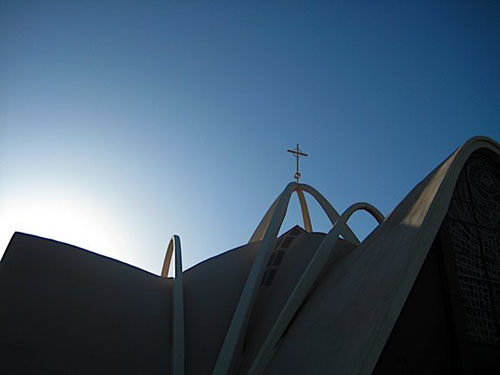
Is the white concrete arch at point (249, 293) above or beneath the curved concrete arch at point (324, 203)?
beneath

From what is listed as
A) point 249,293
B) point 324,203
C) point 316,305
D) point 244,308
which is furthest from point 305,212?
point 316,305

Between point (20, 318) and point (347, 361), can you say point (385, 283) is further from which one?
point (20, 318)

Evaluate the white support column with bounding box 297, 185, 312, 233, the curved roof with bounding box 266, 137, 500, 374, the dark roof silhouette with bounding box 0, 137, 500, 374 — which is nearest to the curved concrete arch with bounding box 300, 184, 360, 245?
the white support column with bounding box 297, 185, 312, 233

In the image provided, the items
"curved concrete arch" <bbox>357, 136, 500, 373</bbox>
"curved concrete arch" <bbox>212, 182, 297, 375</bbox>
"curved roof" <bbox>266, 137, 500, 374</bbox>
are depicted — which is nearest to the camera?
"curved concrete arch" <bbox>357, 136, 500, 373</bbox>

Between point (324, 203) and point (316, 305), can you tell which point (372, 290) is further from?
point (324, 203)

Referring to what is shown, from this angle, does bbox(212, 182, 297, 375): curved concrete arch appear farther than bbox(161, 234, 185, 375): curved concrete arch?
No

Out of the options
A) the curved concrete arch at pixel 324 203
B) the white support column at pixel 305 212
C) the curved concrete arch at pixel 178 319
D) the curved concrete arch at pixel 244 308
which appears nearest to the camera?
the curved concrete arch at pixel 244 308

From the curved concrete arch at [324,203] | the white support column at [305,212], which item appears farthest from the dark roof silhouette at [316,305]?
the white support column at [305,212]

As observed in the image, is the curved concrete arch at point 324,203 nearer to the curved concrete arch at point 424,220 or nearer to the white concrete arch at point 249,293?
the white concrete arch at point 249,293

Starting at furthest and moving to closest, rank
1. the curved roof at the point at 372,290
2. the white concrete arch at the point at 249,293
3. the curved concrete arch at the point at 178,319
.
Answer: the curved concrete arch at the point at 178,319, the white concrete arch at the point at 249,293, the curved roof at the point at 372,290

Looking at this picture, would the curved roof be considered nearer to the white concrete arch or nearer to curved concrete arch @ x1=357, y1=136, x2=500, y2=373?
curved concrete arch @ x1=357, y1=136, x2=500, y2=373

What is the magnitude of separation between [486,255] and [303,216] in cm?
1327

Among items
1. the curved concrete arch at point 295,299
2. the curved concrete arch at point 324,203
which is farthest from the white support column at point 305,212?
the curved concrete arch at point 295,299

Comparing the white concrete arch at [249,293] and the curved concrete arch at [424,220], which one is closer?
the curved concrete arch at [424,220]
